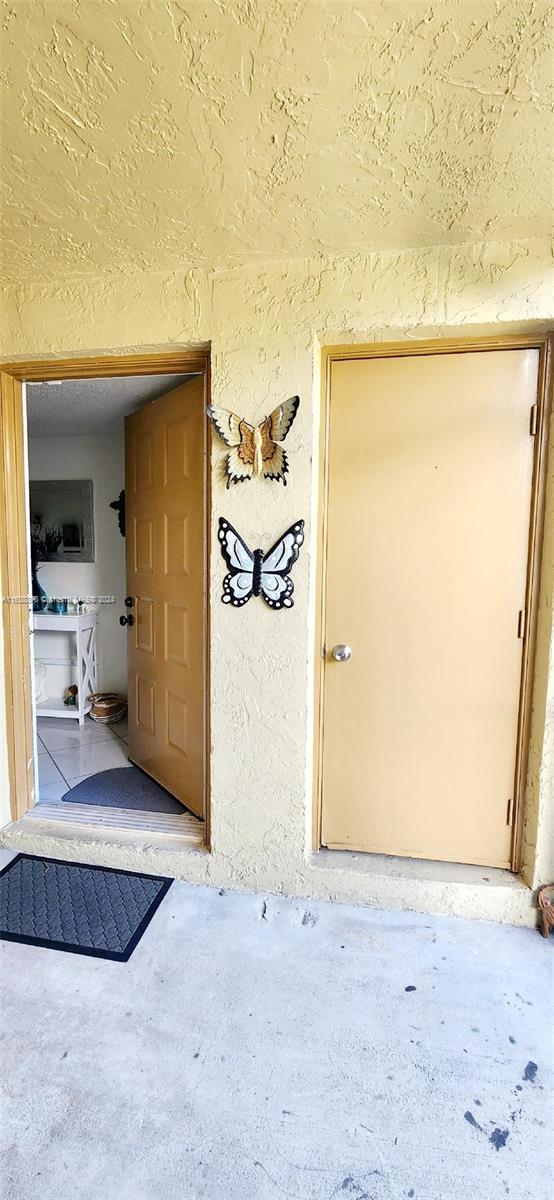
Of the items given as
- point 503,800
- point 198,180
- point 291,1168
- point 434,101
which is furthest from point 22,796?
point 434,101

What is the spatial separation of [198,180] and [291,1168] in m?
2.28

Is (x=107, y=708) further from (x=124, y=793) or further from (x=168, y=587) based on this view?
(x=168, y=587)

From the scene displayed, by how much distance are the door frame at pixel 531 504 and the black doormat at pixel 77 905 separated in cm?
77

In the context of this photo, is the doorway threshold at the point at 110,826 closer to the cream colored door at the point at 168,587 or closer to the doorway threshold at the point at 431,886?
A: the cream colored door at the point at 168,587

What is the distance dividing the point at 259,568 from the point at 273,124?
3.70ft

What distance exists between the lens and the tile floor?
2.38 meters

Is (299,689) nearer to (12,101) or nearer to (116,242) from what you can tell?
(116,242)

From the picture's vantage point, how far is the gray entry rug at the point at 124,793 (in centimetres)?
214

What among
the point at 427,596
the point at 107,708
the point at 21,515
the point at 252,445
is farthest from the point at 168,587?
the point at 107,708

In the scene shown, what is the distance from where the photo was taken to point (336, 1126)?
1.00 meters

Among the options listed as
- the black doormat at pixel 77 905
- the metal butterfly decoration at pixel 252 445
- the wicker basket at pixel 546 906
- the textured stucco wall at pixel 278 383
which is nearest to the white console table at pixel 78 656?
the black doormat at pixel 77 905

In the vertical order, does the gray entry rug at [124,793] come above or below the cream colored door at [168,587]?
below

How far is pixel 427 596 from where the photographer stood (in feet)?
5.32

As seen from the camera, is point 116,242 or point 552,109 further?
point 116,242
